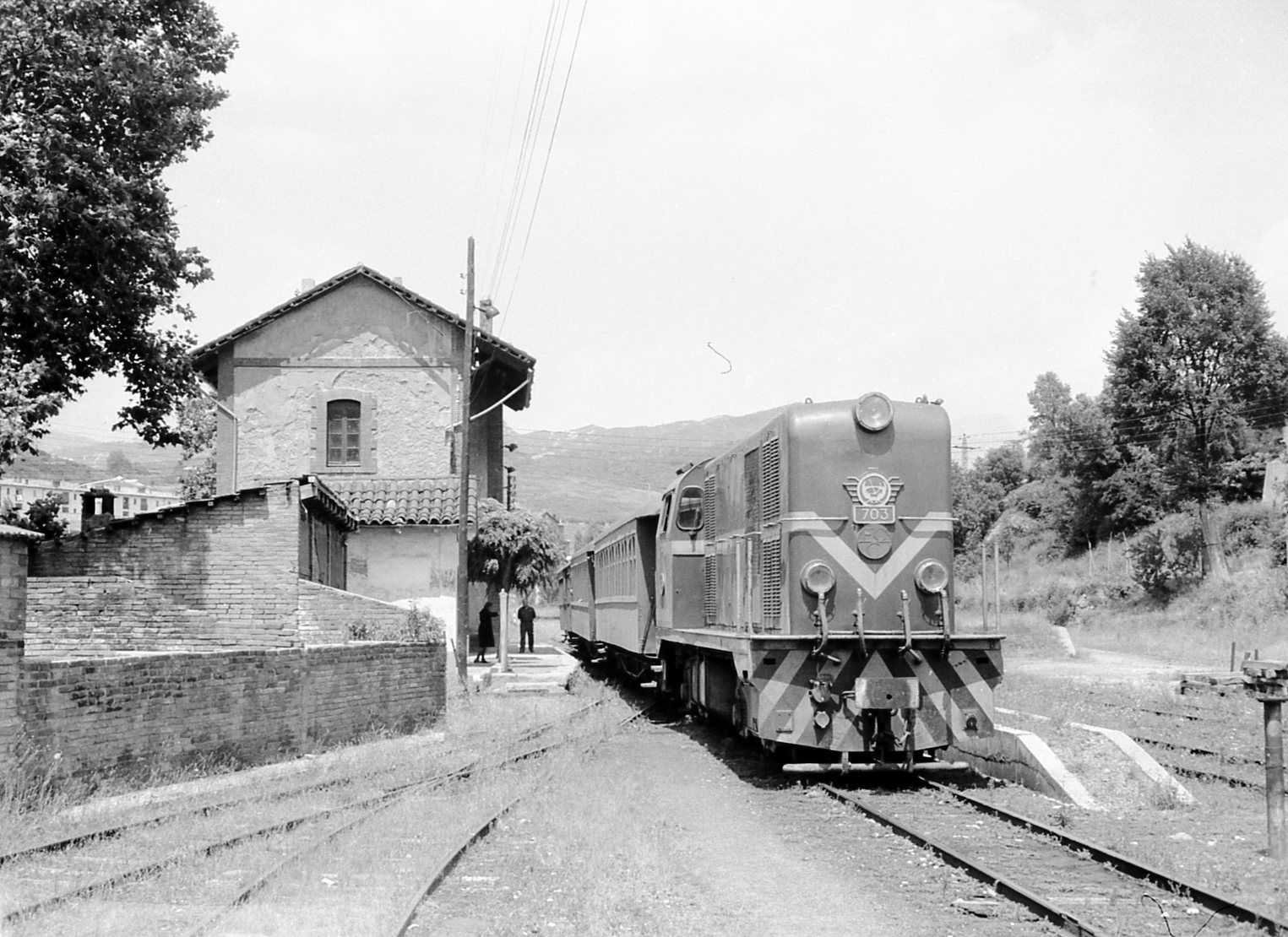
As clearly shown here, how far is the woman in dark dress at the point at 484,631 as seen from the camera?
30391 millimetres

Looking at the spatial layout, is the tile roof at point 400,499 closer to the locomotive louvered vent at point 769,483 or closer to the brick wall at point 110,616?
the brick wall at point 110,616

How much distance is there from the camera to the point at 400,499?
27.2 metres

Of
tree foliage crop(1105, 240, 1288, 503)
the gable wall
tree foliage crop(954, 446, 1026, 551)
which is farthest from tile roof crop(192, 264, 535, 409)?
tree foliage crop(954, 446, 1026, 551)

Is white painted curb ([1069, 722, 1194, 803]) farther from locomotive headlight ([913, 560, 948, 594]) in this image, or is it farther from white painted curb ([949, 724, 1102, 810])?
locomotive headlight ([913, 560, 948, 594])

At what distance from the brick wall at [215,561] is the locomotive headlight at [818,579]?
897 cm

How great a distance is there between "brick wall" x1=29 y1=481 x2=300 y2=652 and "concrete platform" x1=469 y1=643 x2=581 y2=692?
5680 mm

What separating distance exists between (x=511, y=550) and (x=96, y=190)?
14.5 meters

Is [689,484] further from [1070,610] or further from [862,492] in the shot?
[1070,610]

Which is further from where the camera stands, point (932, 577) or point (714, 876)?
point (932, 577)

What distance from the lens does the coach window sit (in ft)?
50.8

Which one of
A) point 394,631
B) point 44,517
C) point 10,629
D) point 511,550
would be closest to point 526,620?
point 511,550

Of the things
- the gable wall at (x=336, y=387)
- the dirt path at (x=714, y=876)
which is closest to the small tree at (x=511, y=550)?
the gable wall at (x=336, y=387)

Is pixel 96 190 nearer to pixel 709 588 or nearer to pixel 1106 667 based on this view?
pixel 709 588

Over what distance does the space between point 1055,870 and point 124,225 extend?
15041mm
